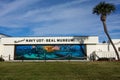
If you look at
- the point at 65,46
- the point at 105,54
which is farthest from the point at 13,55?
the point at 105,54

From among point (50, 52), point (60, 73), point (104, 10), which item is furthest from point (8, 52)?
point (60, 73)

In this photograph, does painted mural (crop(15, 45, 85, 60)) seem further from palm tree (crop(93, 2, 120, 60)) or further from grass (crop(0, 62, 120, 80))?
grass (crop(0, 62, 120, 80))

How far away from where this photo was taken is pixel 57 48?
52.1 m

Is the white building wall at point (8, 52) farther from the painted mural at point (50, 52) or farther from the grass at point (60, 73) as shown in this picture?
the grass at point (60, 73)

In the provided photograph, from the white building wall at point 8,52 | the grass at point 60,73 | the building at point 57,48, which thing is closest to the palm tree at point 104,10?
the building at point 57,48

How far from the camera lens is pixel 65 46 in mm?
51875

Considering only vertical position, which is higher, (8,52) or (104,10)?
(104,10)

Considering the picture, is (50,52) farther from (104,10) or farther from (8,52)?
(104,10)

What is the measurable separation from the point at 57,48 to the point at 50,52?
1661 mm

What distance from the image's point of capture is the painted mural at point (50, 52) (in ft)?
168

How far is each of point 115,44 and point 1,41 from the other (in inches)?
955

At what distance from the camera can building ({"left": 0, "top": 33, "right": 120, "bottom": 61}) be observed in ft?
168

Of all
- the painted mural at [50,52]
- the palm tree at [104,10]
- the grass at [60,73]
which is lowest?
the grass at [60,73]

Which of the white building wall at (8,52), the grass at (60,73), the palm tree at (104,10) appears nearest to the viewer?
the grass at (60,73)
